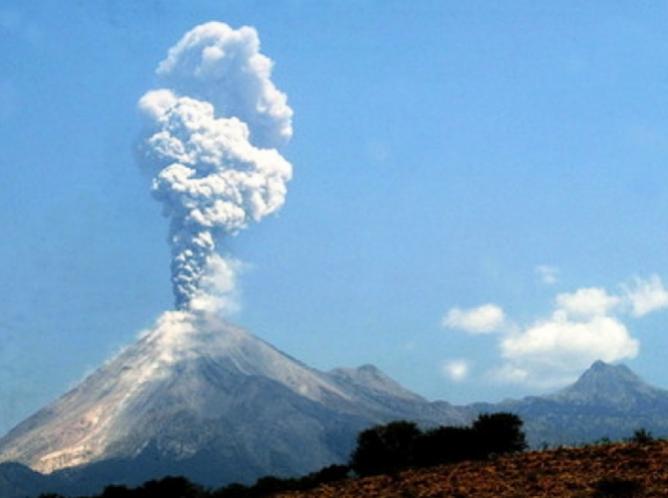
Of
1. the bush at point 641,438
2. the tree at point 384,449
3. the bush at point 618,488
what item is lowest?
the bush at point 618,488

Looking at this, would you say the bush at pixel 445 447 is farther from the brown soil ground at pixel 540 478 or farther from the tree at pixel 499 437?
the brown soil ground at pixel 540 478

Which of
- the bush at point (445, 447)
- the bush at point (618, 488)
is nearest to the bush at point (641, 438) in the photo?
the bush at point (445, 447)

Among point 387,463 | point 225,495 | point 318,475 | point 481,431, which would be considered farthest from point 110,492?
point 481,431

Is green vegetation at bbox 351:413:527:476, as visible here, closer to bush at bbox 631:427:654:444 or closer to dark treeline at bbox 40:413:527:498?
dark treeline at bbox 40:413:527:498

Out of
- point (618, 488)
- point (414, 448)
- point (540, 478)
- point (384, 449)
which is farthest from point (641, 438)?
point (384, 449)

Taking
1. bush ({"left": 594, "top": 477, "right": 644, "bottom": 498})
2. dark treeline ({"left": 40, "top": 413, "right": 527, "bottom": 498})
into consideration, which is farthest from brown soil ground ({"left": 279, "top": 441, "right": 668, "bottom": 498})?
dark treeline ({"left": 40, "top": 413, "right": 527, "bottom": 498})

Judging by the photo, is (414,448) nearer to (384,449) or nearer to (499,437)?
(384,449)
